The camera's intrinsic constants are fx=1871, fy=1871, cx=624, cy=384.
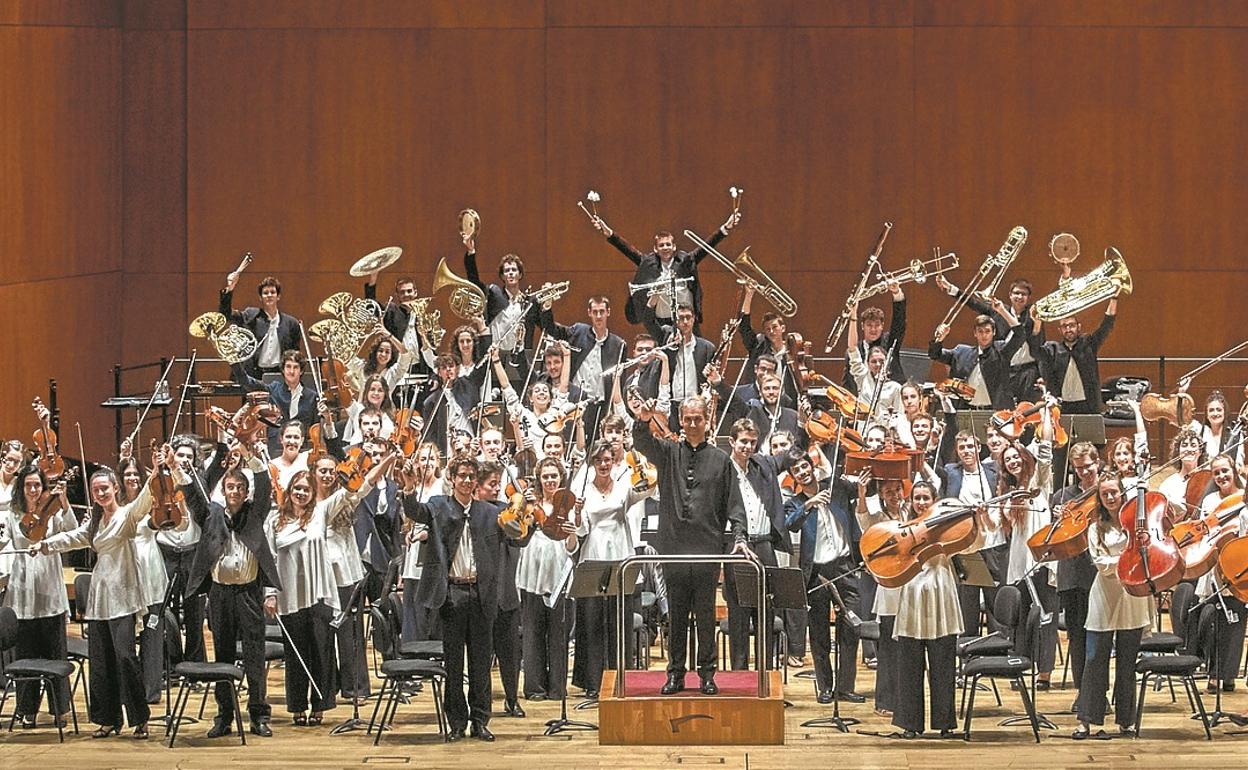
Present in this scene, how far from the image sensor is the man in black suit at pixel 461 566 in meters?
8.83

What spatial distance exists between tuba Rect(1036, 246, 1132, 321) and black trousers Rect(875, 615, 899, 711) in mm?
3527

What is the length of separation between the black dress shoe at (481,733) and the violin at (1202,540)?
3365 millimetres

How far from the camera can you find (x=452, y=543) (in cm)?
888

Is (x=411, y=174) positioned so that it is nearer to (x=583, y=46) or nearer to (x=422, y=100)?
(x=422, y=100)

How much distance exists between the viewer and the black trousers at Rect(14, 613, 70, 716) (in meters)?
9.15

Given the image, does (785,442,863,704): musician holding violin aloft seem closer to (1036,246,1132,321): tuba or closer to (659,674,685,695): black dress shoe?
(659,674,685,695): black dress shoe

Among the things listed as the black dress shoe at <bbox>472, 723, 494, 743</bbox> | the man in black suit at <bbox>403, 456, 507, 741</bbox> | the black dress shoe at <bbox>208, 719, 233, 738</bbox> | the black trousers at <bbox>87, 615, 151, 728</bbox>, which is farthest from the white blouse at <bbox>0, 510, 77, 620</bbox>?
the black dress shoe at <bbox>472, 723, 494, 743</bbox>

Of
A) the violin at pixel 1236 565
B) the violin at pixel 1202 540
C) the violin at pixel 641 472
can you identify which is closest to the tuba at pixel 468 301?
the violin at pixel 641 472

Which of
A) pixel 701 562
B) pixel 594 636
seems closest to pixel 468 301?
pixel 594 636

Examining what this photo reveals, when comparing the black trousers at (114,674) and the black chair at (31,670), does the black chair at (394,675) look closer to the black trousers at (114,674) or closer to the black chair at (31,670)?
the black trousers at (114,674)

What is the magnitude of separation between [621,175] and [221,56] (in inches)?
139

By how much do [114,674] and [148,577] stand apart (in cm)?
49

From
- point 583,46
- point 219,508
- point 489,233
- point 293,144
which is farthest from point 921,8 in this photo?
point 219,508

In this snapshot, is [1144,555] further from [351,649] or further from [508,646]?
[351,649]
